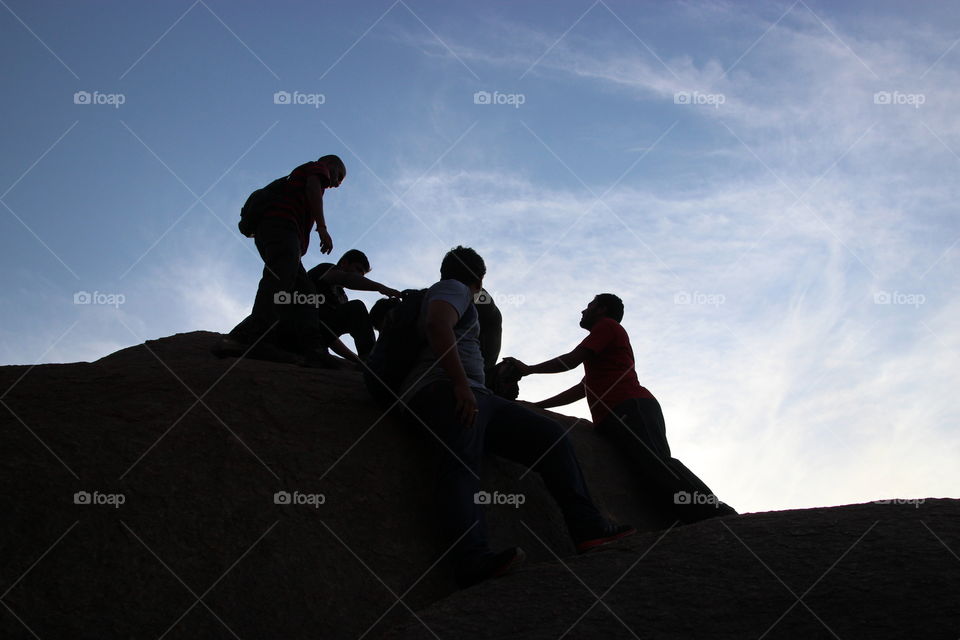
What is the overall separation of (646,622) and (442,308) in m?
1.86

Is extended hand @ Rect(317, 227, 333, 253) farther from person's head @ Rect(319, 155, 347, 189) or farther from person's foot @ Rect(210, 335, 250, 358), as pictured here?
person's foot @ Rect(210, 335, 250, 358)

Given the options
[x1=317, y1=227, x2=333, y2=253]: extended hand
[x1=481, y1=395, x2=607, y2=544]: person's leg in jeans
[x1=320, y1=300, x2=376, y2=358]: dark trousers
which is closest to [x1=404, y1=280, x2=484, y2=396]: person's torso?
[x1=481, y1=395, x2=607, y2=544]: person's leg in jeans

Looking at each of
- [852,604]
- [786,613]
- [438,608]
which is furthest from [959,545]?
[438,608]

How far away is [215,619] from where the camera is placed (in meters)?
3.33

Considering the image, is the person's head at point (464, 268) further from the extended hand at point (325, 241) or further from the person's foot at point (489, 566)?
the person's foot at point (489, 566)

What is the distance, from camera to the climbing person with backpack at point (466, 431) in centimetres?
385

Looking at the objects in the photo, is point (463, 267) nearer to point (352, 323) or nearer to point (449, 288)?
point (449, 288)

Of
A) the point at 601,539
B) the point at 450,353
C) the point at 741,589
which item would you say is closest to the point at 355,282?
the point at 450,353

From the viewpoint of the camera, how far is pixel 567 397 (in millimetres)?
6270

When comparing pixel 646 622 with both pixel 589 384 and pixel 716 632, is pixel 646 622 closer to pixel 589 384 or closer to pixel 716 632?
pixel 716 632

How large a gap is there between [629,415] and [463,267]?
1.71 m

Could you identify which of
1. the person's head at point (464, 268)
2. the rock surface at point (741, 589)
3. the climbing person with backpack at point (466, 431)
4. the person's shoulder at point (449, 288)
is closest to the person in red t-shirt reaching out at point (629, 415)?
the rock surface at point (741, 589)

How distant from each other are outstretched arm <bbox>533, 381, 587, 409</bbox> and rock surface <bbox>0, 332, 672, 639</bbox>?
3.99ft

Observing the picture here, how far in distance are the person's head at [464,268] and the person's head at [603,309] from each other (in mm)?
1736
